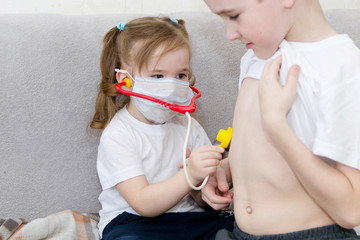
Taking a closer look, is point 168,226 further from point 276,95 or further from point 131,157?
point 276,95

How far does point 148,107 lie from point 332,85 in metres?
0.54

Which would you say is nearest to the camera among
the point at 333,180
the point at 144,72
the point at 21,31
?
the point at 333,180

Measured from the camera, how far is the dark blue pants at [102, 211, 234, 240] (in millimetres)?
1184

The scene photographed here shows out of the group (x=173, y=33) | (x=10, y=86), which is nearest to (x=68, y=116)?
(x=10, y=86)

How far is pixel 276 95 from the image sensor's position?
0.85 m

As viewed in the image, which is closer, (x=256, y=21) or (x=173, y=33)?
(x=256, y=21)

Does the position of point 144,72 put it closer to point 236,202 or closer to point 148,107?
point 148,107

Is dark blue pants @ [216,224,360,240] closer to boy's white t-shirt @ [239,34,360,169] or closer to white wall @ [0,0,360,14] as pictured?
→ boy's white t-shirt @ [239,34,360,169]

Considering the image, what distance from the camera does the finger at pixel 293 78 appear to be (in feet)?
2.79

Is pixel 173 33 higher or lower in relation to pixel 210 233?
higher

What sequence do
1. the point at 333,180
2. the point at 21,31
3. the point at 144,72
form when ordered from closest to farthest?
the point at 333,180 < the point at 144,72 < the point at 21,31

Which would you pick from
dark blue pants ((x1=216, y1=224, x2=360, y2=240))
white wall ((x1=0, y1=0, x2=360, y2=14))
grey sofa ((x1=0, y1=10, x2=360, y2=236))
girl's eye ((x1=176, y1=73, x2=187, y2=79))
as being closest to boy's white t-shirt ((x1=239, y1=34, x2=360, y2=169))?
dark blue pants ((x1=216, y1=224, x2=360, y2=240))

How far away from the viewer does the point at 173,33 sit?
1265mm

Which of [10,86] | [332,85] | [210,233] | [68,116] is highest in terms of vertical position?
[332,85]
